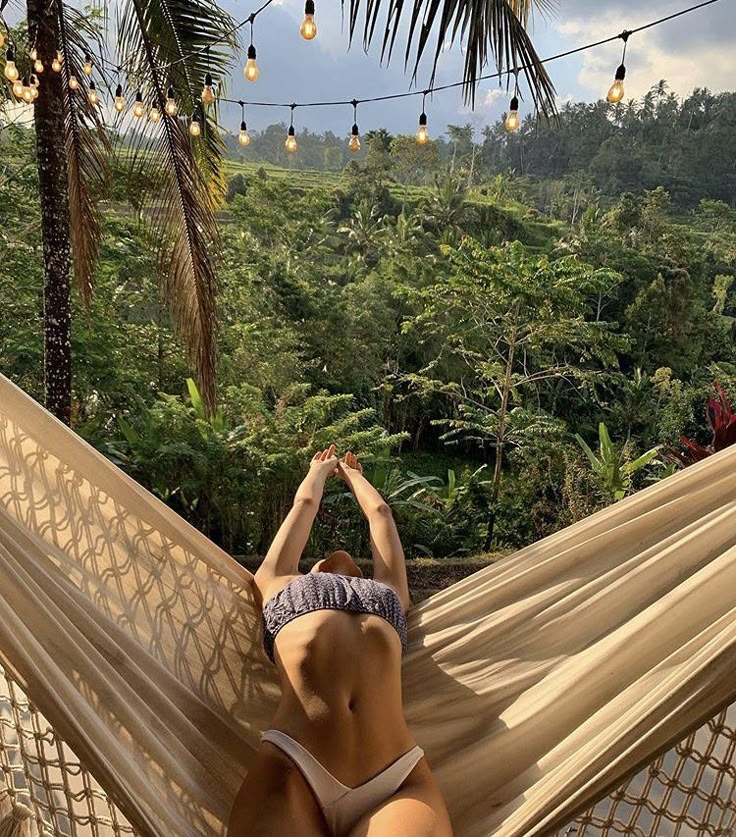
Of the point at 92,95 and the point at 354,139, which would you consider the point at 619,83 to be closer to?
the point at 354,139

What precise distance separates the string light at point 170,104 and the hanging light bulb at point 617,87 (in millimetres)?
1369

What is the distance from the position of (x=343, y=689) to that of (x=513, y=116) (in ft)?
4.54

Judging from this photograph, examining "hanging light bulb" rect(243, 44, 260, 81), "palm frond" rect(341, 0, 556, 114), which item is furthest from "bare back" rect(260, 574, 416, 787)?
"hanging light bulb" rect(243, 44, 260, 81)

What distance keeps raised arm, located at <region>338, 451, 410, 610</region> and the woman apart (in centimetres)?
3

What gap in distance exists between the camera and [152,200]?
2.46 meters

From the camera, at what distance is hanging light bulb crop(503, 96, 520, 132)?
1573mm

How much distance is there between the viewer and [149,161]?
237 cm

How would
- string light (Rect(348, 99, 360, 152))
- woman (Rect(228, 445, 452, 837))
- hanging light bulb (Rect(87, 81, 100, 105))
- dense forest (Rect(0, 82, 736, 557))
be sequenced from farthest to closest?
dense forest (Rect(0, 82, 736, 557))
hanging light bulb (Rect(87, 81, 100, 105))
string light (Rect(348, 99, 360, 152))
woman (Rect(228, 445, 452, 837))

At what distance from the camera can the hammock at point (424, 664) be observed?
→ 750 millimetres

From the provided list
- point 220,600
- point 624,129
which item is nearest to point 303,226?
point 220,600

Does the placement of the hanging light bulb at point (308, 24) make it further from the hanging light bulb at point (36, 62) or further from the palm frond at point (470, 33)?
the hanging light bulb at point (36, 62)

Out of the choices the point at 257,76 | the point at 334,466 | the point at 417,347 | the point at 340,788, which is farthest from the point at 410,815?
the point at 417,347

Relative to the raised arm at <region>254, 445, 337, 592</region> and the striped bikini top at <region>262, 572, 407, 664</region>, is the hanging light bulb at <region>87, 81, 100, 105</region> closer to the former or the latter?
the raised arm at <region>254, 445, 337, 592</region>

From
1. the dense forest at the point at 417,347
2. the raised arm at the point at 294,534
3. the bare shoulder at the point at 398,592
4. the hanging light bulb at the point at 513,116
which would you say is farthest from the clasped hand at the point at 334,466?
the dense forest at the point at 417,347
